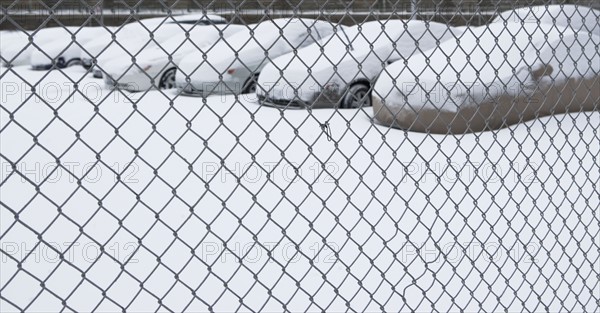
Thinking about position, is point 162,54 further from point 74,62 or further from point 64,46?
point 74,62

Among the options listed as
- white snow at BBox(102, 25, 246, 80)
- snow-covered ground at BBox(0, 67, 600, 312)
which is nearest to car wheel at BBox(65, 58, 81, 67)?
white snow at BBox(102, 25, 246, 80)

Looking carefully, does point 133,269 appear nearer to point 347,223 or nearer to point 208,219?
point 208,219

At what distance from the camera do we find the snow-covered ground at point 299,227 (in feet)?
7.68

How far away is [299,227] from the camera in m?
4.38

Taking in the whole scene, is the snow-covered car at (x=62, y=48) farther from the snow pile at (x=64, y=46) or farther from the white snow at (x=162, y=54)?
the white snow at (x=162, y=54)

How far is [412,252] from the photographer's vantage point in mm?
4062

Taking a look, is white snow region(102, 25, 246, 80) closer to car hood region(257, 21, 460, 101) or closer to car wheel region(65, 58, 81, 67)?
car hood region(257, 21, 460, 101)

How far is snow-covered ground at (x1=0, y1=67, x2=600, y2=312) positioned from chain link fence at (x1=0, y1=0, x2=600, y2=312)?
2 cm

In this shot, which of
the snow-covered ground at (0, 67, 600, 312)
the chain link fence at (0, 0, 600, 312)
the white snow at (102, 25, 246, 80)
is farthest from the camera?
the white snow at (102, 25, 246, 80)

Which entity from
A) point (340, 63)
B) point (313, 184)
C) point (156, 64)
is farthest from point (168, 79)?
point (313, 184)

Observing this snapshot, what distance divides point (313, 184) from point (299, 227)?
48 centimetres

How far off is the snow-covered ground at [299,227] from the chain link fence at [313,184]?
20 millimetres

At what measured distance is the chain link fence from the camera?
208cm

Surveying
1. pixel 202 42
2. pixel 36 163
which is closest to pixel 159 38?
pixel 202 42
